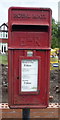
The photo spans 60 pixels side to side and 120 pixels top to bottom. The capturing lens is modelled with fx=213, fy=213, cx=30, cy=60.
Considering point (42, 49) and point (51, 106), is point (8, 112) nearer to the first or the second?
point (51, 106)

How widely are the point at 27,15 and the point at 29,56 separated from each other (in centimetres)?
49

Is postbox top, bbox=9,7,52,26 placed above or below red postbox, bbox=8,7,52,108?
above

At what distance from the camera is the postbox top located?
2533 mm

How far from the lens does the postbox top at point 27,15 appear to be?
2533 millimetres

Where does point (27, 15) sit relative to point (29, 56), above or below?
above

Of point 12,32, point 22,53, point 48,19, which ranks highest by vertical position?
point 48,19

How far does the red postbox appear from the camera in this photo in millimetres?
2543

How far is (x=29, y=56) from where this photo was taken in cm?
259

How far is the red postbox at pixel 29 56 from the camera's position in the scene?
8.34ft

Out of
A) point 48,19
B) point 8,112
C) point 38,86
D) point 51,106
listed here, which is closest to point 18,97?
point 38,86

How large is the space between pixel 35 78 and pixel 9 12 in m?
0.86

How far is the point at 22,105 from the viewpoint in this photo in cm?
268

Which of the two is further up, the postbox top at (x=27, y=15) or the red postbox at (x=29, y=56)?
the postbox top at (x=27, y=15)

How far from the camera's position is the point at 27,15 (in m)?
2.54
